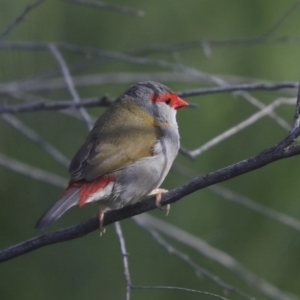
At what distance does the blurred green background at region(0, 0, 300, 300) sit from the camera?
600 centimetres

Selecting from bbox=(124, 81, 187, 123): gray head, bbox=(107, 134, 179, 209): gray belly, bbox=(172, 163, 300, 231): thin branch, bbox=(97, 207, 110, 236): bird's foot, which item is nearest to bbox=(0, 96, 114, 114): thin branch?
bbox=(124, 81, 187, 123): gray head

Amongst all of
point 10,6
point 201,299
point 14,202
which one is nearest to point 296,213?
point 201,299

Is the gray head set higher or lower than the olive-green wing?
higher

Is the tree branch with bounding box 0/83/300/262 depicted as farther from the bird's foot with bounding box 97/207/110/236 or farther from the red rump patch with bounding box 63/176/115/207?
the red rump patch with bounding box 63/176/115/207

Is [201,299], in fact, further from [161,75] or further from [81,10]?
[81,10]

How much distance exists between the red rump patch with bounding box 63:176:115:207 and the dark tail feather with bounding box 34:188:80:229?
3 cm

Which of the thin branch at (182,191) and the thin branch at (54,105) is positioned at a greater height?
the thin branch at (54,105)

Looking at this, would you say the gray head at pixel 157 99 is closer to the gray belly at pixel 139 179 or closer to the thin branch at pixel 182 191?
the gray belly at pixel 139 179

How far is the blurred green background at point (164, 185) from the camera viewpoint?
6.00 meters

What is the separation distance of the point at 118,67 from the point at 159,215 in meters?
1.30

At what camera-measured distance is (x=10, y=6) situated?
574cm

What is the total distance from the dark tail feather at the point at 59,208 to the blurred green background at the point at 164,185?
231 centimetres

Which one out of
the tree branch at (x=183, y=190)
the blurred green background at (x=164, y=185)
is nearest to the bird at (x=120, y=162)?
the tree branch at (x=183, y=190)

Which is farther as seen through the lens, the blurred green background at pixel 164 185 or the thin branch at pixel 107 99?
the blurred green background at pixel 164 185
